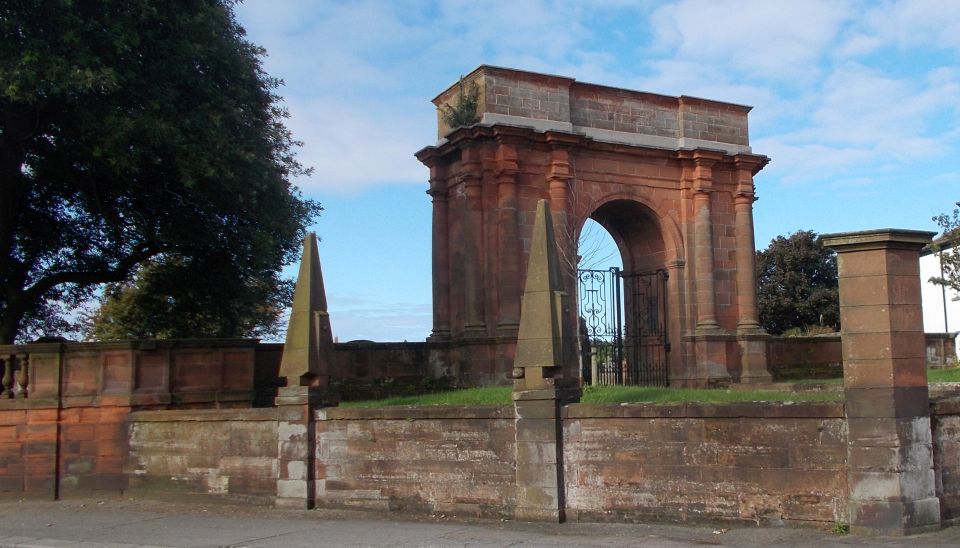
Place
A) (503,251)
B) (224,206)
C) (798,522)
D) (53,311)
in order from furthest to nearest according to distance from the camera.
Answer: (53,311), (503,251), (224,206), (798,522)

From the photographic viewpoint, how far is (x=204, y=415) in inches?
511

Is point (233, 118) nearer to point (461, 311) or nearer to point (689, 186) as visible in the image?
point (461, 311)

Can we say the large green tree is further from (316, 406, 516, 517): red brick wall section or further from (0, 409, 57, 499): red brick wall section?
(316, 406, 516, 517): red brick wall section

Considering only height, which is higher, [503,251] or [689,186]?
[689,186]

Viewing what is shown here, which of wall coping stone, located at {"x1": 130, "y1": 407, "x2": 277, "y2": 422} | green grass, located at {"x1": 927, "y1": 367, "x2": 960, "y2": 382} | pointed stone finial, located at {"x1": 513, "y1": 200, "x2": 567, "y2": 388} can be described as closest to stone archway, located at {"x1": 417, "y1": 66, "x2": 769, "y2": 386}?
green grass, located at {"x1": 927, "y1": 367, "x2": 960, "y2": 382}

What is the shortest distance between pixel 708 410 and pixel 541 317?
2.23 meters

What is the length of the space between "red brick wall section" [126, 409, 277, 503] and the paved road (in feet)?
1.08

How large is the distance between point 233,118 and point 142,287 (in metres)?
6.05

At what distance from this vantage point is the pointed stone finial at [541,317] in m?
10.8

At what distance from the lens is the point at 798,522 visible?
9359 millimetres

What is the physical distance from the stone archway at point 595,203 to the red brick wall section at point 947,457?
850 centimetres

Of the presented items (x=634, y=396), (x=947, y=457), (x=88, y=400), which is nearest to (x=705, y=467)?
(x=947, y=457)

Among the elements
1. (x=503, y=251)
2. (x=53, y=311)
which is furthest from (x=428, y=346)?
(x=53, y=311)

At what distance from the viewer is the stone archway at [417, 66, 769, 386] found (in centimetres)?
1783
